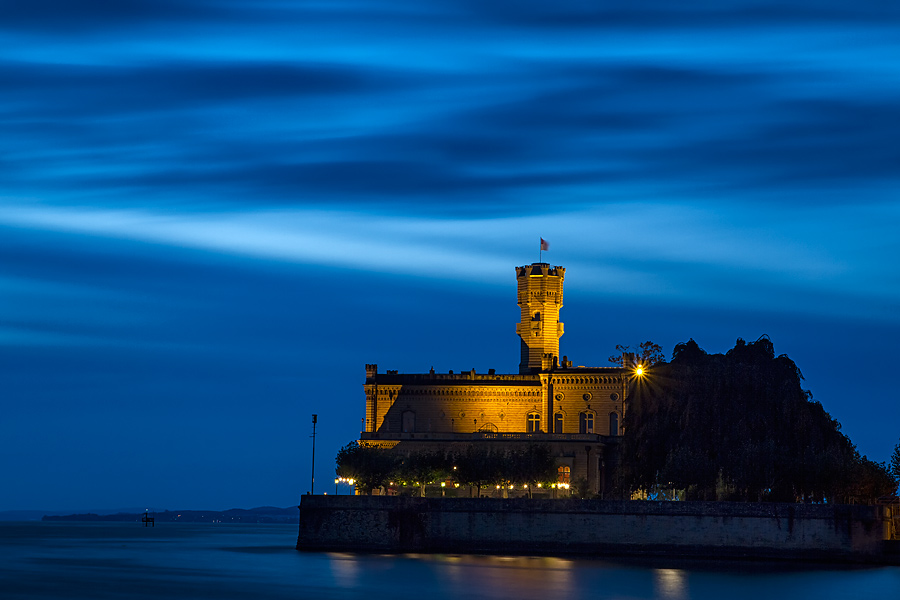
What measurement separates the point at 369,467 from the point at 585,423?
18429 mm

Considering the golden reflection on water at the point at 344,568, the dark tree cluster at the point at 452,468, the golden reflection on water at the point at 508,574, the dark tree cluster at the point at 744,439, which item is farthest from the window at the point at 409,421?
the dark tree cluster at the point at 744,439

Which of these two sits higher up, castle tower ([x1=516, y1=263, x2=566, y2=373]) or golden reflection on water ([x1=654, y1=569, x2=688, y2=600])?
castle tower ([x1=516, y1=263, x2=566, y2=373])

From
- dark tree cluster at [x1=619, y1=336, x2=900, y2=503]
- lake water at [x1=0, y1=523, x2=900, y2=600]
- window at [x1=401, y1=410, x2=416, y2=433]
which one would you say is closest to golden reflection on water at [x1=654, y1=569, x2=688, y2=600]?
lake water at [x1=0, y1=523, x2=900, y2=600]

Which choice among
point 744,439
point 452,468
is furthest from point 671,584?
point 452,468

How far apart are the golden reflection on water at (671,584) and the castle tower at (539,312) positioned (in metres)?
36.1

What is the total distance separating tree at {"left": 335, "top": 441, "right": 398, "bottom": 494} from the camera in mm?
87062

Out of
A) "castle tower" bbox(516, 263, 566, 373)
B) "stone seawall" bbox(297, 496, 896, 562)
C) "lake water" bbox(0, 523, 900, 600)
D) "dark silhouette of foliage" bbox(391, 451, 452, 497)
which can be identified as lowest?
"lake water" bbox(0, 523, 900, 600)

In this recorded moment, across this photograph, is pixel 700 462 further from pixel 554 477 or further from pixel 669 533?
pixel 554 477

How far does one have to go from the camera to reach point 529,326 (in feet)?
338

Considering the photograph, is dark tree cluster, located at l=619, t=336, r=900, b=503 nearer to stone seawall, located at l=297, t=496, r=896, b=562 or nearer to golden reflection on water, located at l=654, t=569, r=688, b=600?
stone seawall, located at l=297, t=496, r=896, b=562

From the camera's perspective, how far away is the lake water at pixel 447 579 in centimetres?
5881

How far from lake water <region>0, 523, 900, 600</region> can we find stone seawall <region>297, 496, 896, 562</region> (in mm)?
1129

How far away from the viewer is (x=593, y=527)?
74.1 m

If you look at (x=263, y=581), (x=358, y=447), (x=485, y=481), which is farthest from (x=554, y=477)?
(x=263, y=581)
